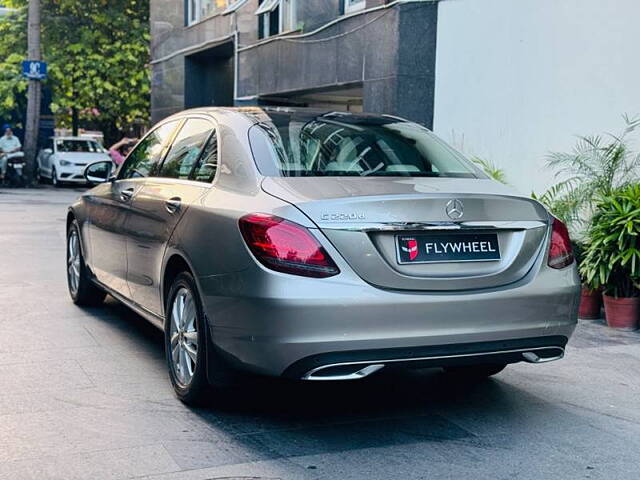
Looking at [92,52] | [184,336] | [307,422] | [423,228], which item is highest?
[92,52]

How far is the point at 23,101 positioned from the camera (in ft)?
97.5

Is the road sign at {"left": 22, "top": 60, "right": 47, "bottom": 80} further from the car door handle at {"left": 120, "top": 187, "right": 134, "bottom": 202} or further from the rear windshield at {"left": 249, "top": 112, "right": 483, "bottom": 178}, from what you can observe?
the rear windshield at {"left": 249, "top": 112, "right": 483, "bottom": 178}

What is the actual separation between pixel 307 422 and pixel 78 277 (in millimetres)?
3576

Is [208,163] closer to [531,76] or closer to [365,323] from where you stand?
[365,323]

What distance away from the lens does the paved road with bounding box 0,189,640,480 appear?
3998 millimetres

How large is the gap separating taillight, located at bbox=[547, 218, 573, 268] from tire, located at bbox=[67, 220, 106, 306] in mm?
3974

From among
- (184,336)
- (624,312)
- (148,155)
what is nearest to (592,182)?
(624,312)

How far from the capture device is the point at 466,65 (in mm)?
11148

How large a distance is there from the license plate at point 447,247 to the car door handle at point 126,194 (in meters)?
2.47

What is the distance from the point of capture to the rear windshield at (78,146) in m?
27.0

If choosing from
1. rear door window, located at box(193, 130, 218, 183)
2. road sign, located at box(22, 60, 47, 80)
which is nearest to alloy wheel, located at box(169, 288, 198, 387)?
rear door window, located at box(193, 130, 218, 183)

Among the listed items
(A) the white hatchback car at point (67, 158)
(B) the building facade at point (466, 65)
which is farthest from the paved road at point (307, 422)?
(A) the white hatchback car at point (67, 158)

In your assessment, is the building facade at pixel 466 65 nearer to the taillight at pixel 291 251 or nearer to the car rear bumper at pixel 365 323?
the car rear bumper at pixel 365 323

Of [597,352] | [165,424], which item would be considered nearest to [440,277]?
[165,424]
